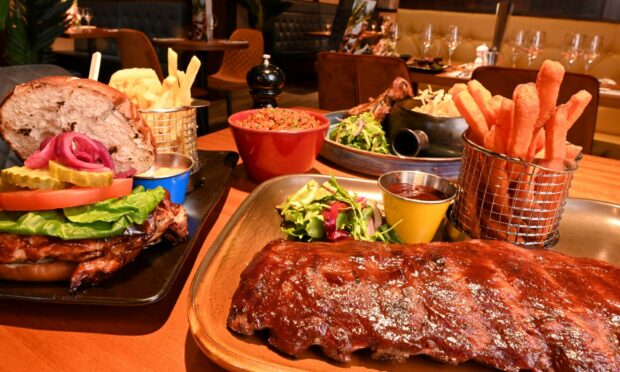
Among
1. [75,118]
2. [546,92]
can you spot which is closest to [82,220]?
[75,118]

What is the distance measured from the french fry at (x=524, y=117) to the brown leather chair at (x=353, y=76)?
2.76m

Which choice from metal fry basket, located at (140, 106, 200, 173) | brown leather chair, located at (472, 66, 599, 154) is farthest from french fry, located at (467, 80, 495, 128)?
brown leather chair, located at (472, 66, 599, 154)

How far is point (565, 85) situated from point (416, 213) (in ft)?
9.11

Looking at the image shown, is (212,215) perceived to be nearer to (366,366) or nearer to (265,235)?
(265,235)

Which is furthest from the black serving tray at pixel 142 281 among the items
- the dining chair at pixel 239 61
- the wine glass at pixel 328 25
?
the wine glass at pixel 328 25

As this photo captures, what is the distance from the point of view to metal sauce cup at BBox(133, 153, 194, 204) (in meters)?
1.37

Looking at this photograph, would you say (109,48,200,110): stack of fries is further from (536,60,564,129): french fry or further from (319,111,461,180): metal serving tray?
(536,60,564,129): french fry

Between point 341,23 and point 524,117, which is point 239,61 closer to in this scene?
point 341,23

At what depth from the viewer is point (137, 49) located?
19.5ft

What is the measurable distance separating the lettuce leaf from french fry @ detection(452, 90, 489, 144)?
3.26ft

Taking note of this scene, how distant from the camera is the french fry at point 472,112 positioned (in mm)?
1319

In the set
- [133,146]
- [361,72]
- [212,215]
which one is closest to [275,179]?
[212,215]

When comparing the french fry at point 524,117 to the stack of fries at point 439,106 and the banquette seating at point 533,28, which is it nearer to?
the stack of fries at point 439,106

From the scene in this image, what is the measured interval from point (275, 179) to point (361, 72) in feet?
9.11
